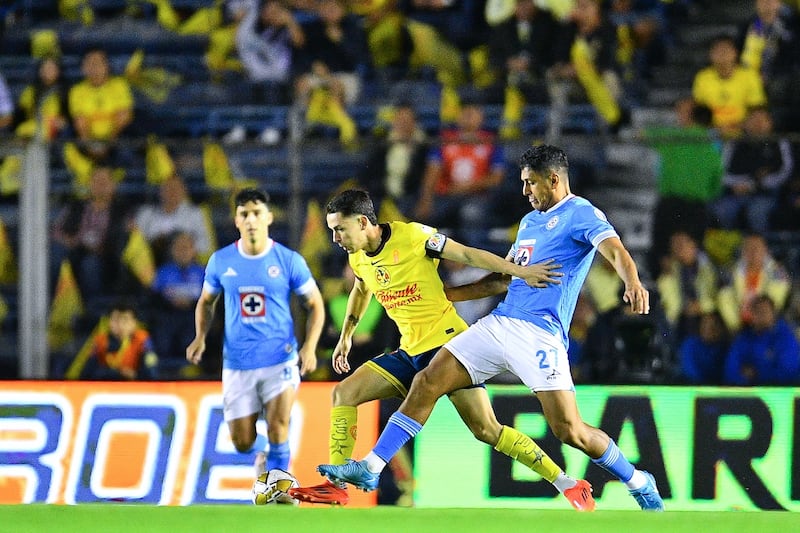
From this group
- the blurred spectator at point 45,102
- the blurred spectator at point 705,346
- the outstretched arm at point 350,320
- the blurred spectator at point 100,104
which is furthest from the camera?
the blurred spectator at point 100,104

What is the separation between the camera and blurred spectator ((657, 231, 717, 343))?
28.3 feet

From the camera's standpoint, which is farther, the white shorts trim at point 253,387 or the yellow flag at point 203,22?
the yellow flag at point 203,22

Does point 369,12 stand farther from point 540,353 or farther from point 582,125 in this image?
point 540,353

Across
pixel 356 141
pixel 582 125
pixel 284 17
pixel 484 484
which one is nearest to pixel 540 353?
pixel 484 484

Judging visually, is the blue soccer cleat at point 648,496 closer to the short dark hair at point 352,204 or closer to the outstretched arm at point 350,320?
the outstretched arm at point 350,320

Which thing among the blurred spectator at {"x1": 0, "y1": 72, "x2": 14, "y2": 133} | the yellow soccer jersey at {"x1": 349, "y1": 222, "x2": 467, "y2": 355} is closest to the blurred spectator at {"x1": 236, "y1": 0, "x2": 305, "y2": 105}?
the blurred spectator at {"x1": 0, "y1": 72, "x2": 14, "y2": 133}

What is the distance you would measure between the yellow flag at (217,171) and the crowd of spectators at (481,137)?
20 centimetres

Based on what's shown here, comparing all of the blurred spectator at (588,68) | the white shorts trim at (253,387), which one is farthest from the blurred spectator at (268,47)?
the white shorts trim at (253,387)

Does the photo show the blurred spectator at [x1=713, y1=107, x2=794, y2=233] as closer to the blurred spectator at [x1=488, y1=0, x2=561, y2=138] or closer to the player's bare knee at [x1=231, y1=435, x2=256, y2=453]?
the blurred spectator at [x1=488, y1=0, x2=561, y2=138]

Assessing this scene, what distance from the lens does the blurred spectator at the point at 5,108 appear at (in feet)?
36.8

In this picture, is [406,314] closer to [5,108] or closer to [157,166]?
[157,166]

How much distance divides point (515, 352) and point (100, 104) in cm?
606

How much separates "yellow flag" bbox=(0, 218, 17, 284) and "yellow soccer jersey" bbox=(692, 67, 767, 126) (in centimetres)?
542

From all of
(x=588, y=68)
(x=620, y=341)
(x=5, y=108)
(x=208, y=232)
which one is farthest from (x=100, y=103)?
(x=620, y=341)
